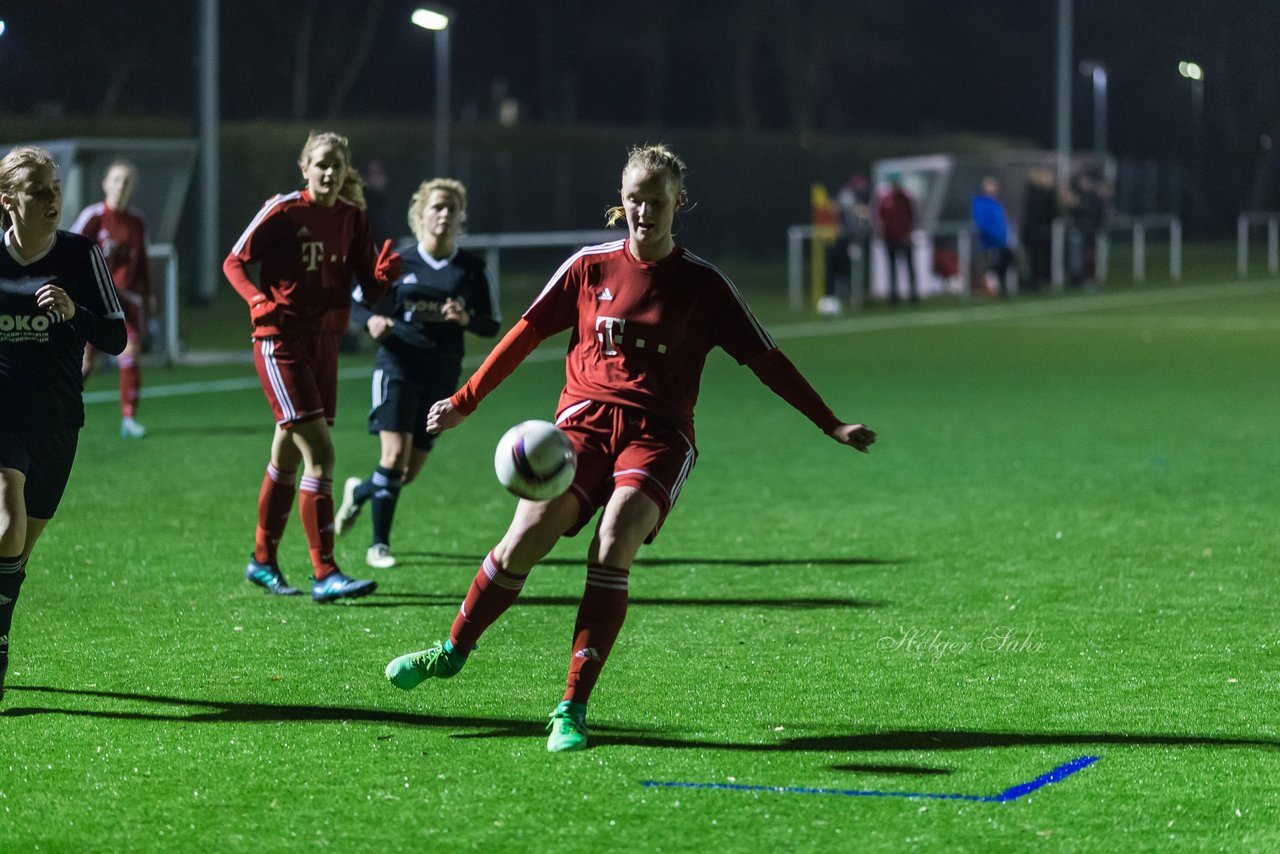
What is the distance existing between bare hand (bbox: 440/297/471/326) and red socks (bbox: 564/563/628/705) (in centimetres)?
292

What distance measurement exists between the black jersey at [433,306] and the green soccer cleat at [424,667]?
10.3ft

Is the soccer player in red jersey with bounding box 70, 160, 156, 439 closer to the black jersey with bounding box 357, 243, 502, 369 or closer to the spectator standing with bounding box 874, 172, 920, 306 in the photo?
the black jersey with bounding box 357, 243, 502, 369

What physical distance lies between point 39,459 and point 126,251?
7.88m

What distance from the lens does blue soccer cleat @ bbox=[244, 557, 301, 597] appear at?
8281mm

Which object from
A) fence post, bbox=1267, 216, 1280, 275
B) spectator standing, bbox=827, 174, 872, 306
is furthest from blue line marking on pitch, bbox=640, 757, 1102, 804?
fence post, bbox=1267, 216, 1280, 275

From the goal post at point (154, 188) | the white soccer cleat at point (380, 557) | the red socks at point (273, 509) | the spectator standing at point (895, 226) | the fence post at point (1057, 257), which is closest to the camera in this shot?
the red socks at point (273, 509)

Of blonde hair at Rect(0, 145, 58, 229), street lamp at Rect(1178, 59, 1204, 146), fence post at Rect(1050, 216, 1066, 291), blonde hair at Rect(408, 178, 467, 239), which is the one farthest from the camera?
street lamp at Rect(1178, 59, 1204, 146)

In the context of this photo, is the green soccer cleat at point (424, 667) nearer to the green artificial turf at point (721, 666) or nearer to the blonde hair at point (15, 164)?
the green artificial turf at point (721, 666)

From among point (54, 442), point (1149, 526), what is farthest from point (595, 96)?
point (54, 442)

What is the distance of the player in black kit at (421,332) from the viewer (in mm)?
8891

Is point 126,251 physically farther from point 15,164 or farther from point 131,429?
point 15,164

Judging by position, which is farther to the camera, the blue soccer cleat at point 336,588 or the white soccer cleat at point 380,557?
the white soccer cleat at point 380,557

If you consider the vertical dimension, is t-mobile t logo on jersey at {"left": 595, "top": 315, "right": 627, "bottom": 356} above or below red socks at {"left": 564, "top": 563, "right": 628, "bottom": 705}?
above

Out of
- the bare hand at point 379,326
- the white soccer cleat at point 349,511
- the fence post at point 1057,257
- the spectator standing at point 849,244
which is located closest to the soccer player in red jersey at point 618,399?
the bare hand at point 379,326
